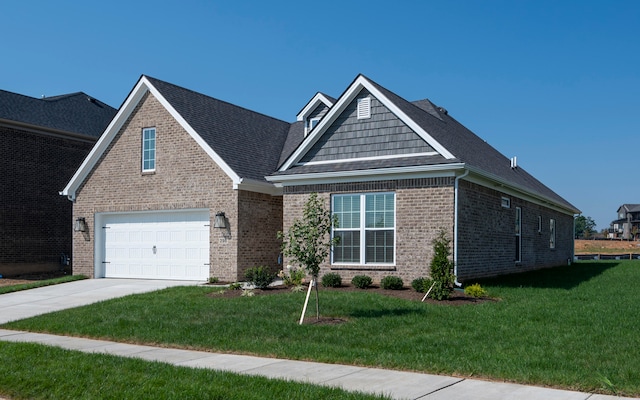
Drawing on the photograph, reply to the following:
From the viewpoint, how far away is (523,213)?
23.4 meters

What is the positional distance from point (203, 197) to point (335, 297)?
23.9ft

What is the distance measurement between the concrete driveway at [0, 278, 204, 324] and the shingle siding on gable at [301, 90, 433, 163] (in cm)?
596

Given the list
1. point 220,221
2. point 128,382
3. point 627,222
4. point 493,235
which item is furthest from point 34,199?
point 627,222

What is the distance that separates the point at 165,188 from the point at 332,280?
7213 millimetres

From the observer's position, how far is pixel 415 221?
17078 mm

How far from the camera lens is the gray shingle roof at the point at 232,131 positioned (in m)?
20.8

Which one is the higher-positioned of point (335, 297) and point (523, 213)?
point (523, 213)

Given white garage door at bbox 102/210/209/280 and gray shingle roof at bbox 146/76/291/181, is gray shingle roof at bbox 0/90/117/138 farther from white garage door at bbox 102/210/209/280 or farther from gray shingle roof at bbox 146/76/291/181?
gray shingle roof at bbox 146/76/291/181

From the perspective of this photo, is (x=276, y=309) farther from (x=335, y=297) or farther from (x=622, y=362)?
(x=622, y=362)

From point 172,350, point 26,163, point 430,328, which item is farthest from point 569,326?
point 26,163

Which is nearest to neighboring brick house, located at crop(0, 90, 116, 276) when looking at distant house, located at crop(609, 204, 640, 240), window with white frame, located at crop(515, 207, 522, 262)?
window with white frame, located at crop(515, 207, 522, 262)

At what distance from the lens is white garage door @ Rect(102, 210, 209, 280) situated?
67.4ft

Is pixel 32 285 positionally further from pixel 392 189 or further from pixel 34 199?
pixel 392 189

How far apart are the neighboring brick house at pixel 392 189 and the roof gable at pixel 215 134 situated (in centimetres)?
169
